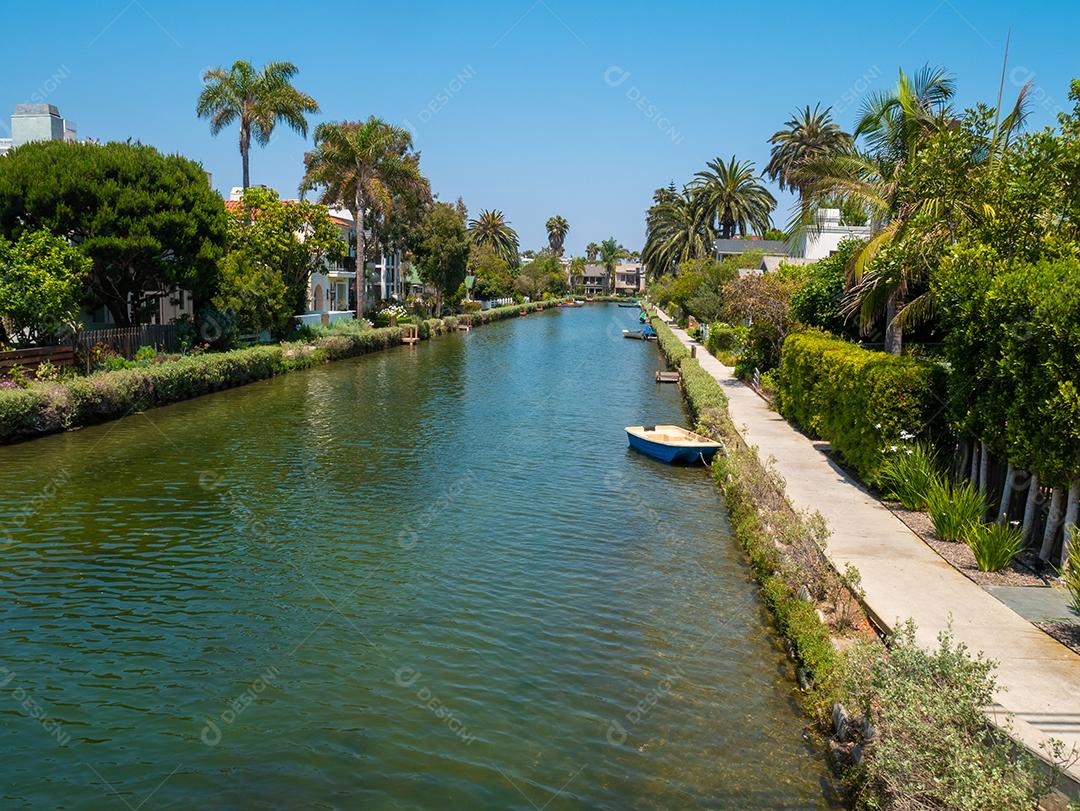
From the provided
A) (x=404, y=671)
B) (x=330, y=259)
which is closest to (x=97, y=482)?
(x=404, y=671)

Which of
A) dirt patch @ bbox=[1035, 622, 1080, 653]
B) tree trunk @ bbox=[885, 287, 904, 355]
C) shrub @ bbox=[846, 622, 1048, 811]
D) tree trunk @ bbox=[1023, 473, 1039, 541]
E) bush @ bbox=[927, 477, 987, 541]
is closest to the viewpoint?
shrub @ bbox=[846, 622, 1048, 811]

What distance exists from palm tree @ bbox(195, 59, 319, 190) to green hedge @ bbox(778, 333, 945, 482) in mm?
41425

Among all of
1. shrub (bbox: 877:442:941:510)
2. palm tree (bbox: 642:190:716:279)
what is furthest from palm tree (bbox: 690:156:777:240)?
shrub (bbox: 877:442:941:510)

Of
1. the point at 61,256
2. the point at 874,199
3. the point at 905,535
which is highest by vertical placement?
the point at 874,199

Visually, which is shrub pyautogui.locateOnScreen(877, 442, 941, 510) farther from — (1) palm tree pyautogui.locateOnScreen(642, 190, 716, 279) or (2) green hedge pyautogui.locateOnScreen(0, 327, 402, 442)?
(1) palm tree pyautogui.locateOnScreen(642, 190, 716, 279)

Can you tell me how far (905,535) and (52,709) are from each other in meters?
12.0

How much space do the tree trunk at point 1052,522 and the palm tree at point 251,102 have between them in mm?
50491

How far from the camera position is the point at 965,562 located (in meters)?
12.2

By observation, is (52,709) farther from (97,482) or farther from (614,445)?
(614,445)

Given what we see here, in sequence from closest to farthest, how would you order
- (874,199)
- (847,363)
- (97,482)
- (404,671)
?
(404,671) < (847,363) < (97,482) < (874,199)

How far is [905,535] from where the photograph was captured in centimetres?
1360

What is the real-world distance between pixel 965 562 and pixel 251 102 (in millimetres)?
52461

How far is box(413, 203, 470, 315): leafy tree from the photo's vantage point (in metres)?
74.1

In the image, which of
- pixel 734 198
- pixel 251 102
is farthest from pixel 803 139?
pixel 251 102
